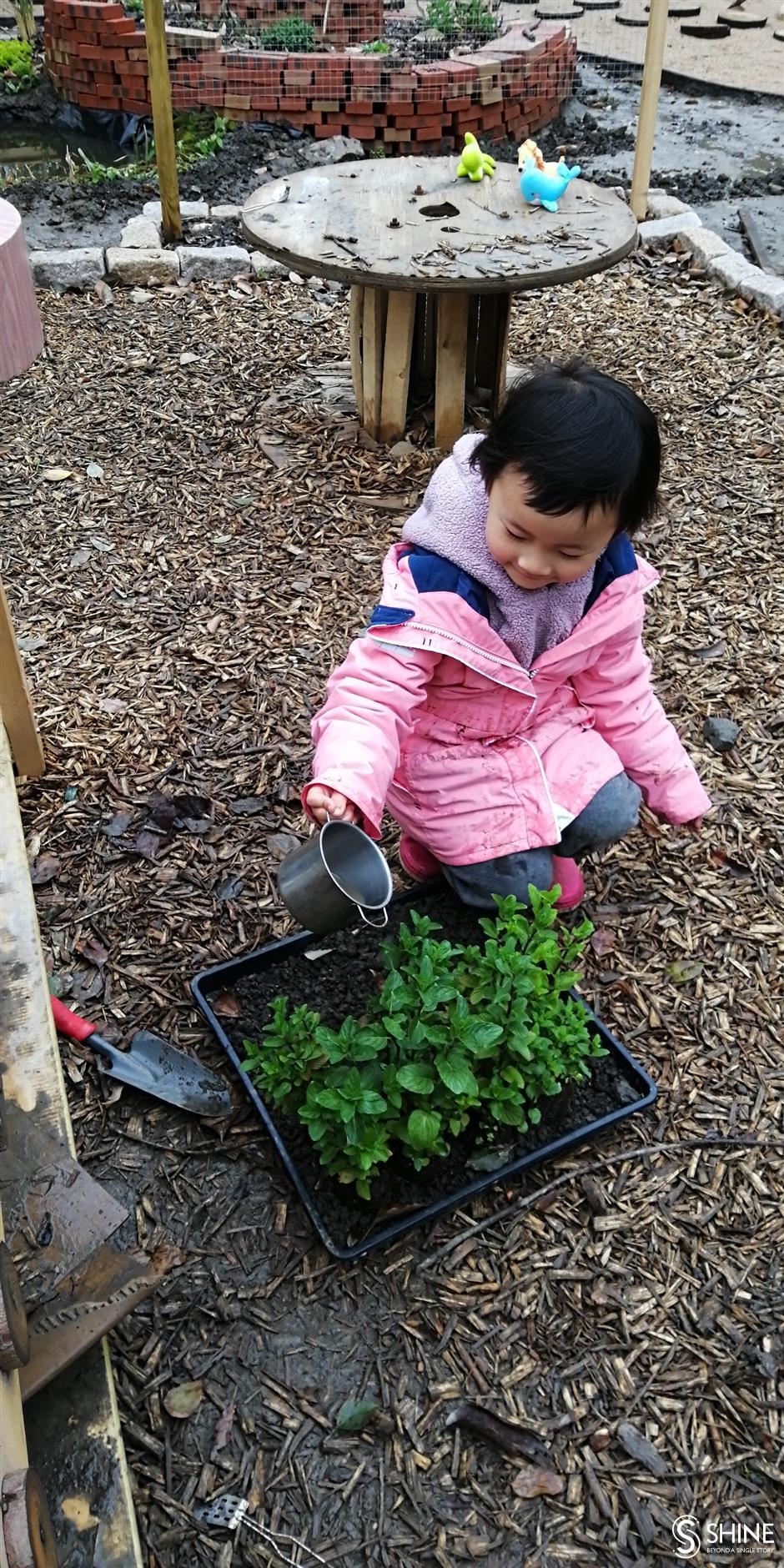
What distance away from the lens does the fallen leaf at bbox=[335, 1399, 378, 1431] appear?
5.90ft

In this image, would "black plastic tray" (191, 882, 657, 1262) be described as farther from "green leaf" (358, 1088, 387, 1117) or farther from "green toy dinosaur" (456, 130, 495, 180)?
"green toy dinosaur" (456, 130, 495, 180)

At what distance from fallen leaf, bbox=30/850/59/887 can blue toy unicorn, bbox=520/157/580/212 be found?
10.8 ft

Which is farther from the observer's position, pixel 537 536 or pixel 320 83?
pixel 320 83

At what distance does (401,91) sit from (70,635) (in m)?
5.61

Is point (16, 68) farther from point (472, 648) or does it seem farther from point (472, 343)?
point (472, 648)

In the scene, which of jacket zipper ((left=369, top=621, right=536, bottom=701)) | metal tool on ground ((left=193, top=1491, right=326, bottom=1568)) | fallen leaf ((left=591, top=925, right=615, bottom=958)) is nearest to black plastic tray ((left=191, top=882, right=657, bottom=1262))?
fallen leaf ((left=591, top=925, right=615, bottom=958))

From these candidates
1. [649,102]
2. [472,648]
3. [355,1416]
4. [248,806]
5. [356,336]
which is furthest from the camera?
[649,102]

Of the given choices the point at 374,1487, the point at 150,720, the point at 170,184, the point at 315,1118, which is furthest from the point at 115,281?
the point at 374,1487

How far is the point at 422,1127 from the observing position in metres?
1.82

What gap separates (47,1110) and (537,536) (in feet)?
4.28

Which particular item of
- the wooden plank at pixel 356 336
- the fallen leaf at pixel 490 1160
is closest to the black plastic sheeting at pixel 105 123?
the wooden plank at pixel 356 336

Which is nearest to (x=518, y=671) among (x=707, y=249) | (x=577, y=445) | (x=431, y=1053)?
(x=577, y=445)

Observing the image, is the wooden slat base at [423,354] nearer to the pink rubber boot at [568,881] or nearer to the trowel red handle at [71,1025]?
the pink rubber boot at [568,881]

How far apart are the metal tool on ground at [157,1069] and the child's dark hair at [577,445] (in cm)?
130
